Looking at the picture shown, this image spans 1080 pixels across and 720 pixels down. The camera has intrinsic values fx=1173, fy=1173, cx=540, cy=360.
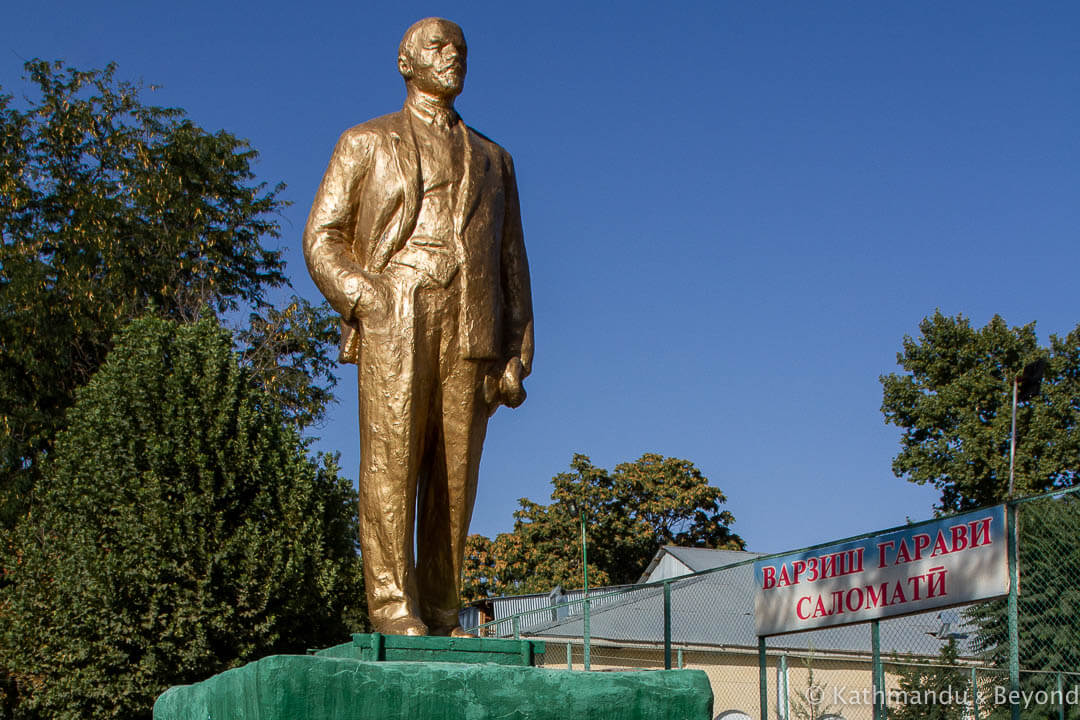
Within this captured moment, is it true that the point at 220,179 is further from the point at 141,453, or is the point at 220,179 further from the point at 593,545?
the point at 593,545

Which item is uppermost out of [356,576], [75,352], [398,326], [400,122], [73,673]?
[75,352]

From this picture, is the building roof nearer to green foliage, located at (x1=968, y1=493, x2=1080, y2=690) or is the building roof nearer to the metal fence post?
green foliage, located at (x1=968, y1=493, x2=1080, y2=690)

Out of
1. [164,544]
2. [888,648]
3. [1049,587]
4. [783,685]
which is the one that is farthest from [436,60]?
[888,648]

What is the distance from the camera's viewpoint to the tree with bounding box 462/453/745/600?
40.7 metres

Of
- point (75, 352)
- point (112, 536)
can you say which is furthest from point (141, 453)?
point (75, 352)

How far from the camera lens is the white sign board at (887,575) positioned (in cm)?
739

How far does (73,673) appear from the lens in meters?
16.1

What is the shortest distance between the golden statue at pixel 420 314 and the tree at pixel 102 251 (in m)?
15.7

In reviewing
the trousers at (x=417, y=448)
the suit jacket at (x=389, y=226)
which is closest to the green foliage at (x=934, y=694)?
the trousers at (x=417, y=448)

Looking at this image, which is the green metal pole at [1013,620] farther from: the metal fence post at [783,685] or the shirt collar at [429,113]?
the shirt collar at [429,113]

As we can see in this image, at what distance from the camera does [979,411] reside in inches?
1283

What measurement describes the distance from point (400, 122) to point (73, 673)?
1329cm

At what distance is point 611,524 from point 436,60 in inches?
1422

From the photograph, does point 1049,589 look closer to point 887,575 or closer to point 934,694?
point 934,694
